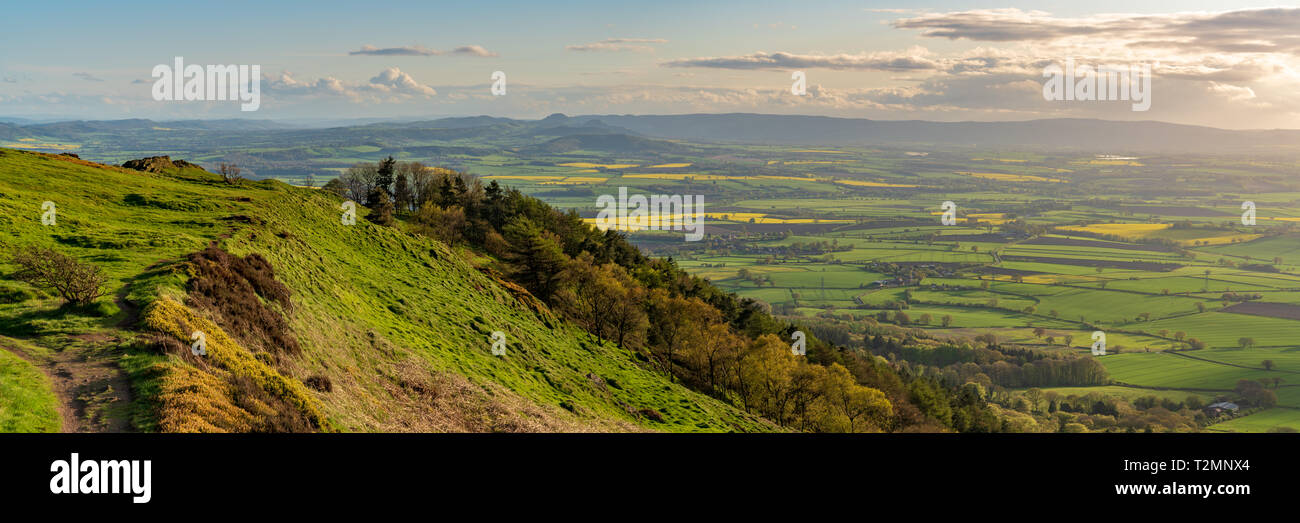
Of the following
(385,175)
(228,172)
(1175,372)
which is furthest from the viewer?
(1175,372)

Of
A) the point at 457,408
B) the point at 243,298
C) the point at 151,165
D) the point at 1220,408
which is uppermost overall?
the point at 151,165

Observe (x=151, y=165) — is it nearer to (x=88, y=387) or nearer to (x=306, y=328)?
(x=306, y=328)

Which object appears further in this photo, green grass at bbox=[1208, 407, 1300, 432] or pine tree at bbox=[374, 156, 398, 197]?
green grass at bbox=[1208, 407, 1300, 432]

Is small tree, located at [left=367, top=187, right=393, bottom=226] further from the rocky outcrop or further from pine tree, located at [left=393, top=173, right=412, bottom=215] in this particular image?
the rocky outcrop

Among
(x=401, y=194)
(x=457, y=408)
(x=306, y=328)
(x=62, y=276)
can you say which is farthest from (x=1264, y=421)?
(x=62, y=276)

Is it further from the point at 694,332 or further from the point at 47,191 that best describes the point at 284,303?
the point at 694,332

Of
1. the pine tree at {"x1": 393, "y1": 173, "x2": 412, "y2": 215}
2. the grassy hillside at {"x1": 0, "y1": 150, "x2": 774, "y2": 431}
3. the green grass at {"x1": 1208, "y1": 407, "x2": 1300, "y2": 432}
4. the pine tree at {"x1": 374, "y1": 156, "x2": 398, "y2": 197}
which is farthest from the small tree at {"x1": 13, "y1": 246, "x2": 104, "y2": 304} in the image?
the green grass at {"x1": 1208, "y1": 407, "x2": 1300, "y2": 432}

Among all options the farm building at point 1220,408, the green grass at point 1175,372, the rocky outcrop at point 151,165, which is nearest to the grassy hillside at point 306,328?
the rocky outcrop at point 151,165
